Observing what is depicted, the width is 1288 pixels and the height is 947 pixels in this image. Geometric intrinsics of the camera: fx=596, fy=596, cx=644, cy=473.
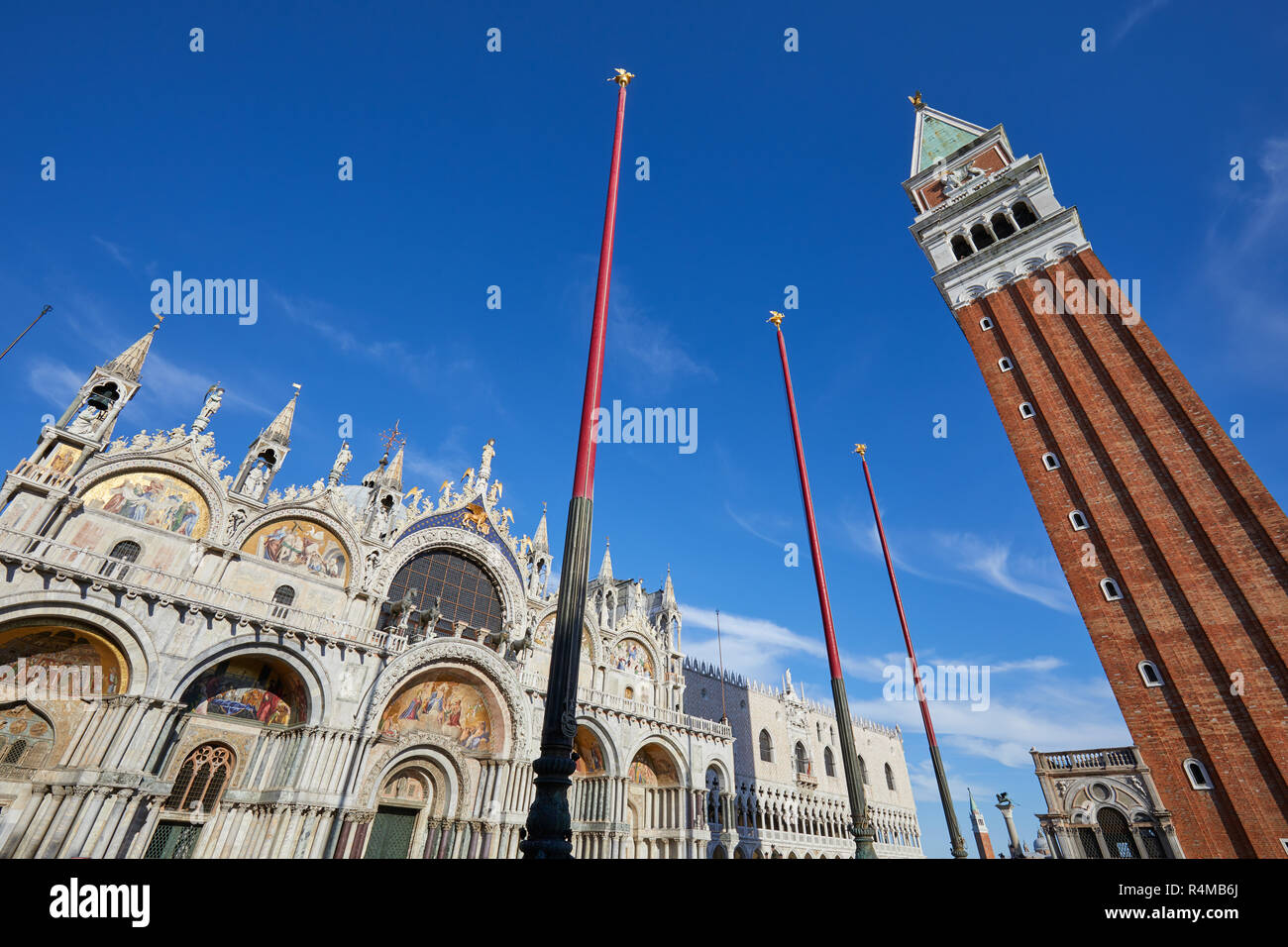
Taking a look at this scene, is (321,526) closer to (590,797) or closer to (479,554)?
(479,554)

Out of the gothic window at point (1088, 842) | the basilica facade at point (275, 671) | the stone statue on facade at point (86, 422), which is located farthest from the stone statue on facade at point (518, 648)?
the gothic window at point (1088, 842)

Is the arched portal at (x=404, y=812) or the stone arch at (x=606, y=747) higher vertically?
the stone arch at (x=606, y=747)

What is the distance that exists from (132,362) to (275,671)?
1152cm

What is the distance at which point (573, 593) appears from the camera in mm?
7414

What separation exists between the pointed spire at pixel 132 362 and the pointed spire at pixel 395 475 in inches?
334

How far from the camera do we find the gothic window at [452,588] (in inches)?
915

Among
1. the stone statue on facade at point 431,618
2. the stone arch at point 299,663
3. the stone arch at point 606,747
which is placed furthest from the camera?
the stone arch at point 606,747

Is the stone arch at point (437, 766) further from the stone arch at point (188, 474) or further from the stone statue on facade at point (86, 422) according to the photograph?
the stone statue on facade at point (86, 422)

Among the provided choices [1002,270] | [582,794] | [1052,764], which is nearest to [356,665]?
[582,794]

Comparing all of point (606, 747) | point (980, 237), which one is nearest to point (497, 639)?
point (606, 747)

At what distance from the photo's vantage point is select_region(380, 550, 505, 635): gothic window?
2323 centimetres

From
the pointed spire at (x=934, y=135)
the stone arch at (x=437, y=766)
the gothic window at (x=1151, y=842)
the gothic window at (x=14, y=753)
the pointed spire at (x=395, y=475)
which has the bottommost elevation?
the gothic window at (x=1151, y=842)
